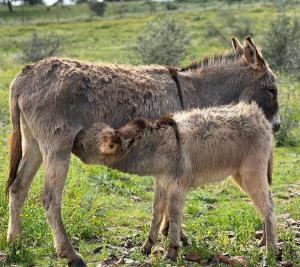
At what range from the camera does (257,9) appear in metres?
43.5

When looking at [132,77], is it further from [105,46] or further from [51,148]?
[105,46]

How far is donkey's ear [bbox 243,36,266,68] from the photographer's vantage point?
746 cm

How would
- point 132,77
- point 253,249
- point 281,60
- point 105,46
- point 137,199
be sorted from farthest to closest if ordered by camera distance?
1. point 105,46
2. point 281,60
3. point 137,199
4. point 132,77
5. point 253,249

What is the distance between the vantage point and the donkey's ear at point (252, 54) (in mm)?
7465

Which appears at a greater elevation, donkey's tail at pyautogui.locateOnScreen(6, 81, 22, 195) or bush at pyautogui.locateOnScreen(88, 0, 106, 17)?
donkey's tail at pyautogui.locateOnScreen(6, 81, 22, 195)

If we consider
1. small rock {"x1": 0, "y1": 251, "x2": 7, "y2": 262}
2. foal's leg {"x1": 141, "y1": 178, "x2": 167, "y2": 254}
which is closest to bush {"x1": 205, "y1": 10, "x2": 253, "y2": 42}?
foal's leg {"x1": 141, "y1": 178, "x2": 167, "y2": 254}

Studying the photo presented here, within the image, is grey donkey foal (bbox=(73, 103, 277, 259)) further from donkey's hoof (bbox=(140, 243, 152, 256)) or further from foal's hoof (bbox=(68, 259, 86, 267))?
foal's hoof (bbox=(68, 259, 86, 267))

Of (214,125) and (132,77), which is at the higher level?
(132,77)

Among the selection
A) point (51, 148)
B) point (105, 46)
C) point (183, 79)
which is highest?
point (183, 79)

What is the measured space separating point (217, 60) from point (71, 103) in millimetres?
2316

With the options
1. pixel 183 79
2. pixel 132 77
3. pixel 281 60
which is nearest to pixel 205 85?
pixel 183 79

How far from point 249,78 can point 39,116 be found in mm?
2793

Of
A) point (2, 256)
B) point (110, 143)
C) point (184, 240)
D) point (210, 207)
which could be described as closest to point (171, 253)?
point (184, 240)

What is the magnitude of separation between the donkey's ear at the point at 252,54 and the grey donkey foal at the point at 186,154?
1.20m
